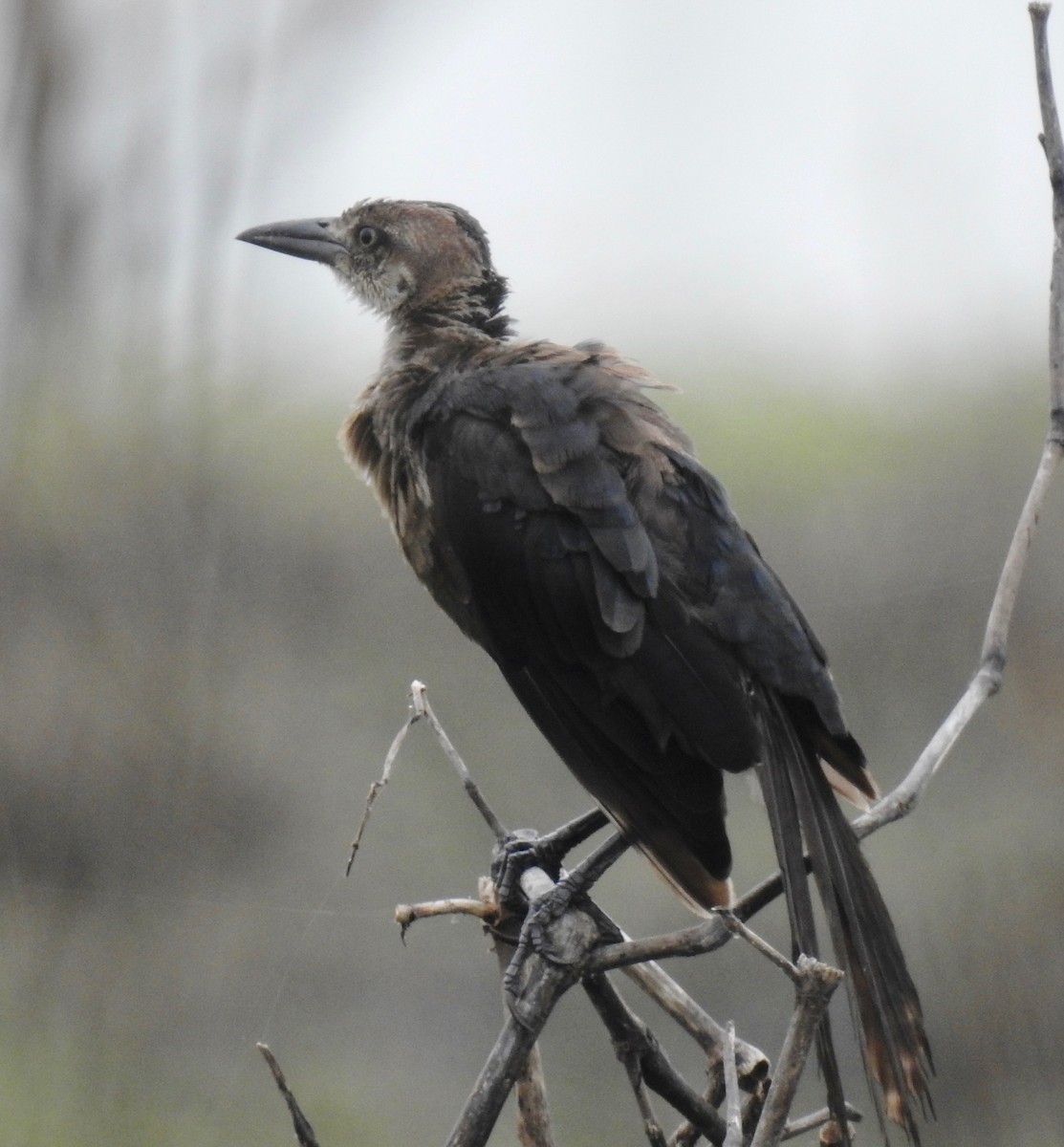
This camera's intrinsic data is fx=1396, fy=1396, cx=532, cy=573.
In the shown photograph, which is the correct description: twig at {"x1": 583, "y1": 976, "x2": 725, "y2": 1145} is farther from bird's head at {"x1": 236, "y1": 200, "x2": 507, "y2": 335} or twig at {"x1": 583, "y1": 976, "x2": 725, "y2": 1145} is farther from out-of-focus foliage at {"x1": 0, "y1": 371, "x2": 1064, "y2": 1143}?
bird's head at {"x1": 236, "y1": 200, "x2": 507, "y2": 335}

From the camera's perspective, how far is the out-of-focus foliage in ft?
10.9

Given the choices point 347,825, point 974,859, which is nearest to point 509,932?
point 974,859

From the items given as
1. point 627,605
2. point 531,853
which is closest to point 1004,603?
point 627,605

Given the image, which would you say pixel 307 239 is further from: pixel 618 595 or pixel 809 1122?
pixel 809 1122

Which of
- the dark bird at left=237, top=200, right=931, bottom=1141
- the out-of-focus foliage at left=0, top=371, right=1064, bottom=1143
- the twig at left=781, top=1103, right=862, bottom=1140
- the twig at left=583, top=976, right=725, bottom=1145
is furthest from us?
the out-of-focus foliage at left=0, top=371, right=1064, bottom=1143

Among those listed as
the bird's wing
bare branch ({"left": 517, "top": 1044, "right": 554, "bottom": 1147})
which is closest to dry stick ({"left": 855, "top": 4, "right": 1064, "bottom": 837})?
the bird's wing

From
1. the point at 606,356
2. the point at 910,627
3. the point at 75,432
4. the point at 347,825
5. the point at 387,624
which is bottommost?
the point at 347,825

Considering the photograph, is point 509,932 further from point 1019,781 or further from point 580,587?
point 1019,781

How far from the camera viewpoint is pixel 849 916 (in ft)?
7.52

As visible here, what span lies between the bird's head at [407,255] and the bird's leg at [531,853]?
3.84 ft

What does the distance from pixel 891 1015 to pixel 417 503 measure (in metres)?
1.36

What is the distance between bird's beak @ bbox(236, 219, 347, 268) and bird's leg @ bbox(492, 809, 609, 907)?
5.17ft

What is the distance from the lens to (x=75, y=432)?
13.7ft

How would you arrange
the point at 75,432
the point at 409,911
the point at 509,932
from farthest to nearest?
the point at 75,432 < the point at 509,932 < the point at 409,911
